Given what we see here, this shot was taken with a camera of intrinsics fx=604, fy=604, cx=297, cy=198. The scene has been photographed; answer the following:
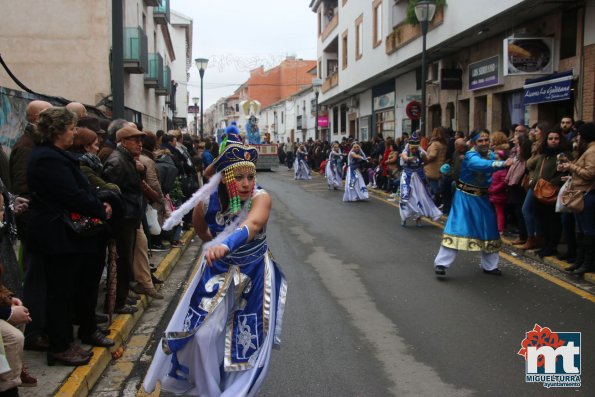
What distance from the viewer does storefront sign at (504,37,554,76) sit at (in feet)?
44.6

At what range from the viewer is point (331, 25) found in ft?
124

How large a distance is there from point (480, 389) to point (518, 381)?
1.18 ft

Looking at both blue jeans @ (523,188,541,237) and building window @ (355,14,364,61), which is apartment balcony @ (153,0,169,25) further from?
blue jeans @ (523,188,541,237)

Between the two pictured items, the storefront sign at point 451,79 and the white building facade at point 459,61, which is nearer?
the white building facade at point 459,61

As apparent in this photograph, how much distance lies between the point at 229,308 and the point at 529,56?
40.1ft

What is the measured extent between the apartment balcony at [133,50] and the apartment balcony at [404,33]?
8.98m

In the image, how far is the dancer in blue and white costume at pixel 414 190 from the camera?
12070mm

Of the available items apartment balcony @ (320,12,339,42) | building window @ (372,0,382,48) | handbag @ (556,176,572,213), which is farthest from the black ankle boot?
apartment balcony @ (320,12,339,42)

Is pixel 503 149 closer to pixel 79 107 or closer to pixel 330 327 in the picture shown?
pixel 330 327

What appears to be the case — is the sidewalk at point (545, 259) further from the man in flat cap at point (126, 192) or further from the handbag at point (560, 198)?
the man in flat cap at point (126, 192)

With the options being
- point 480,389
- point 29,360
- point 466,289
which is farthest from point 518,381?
point 29,360

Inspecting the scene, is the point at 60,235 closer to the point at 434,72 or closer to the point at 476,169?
the point at 476,169

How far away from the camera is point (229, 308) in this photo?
12.2 ft

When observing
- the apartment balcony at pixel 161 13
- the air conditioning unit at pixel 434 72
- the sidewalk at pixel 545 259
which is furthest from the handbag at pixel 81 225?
the apartment balcony at pixel 161 13
